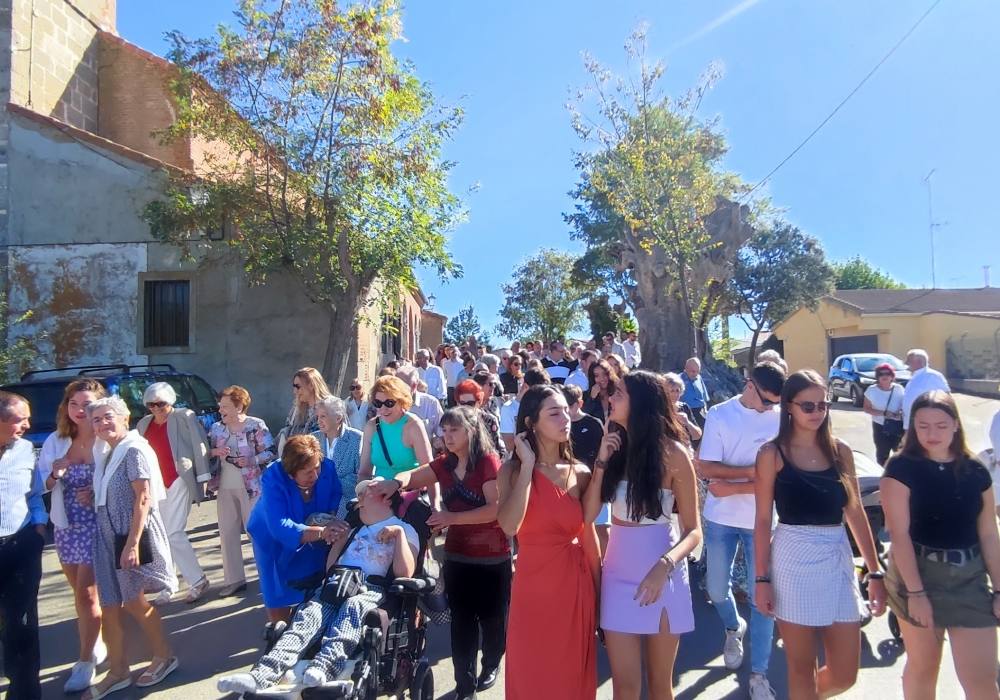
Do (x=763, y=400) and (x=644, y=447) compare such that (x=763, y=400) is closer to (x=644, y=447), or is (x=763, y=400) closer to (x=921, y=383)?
(x=644, y=447)

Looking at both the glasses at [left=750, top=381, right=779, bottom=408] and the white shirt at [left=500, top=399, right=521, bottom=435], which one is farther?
the white shirt at [left=500, top=399, right=521, bottom=435]

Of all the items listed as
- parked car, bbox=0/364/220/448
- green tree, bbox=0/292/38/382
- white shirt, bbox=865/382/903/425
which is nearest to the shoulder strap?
parked car, bbox=0/364/220/448

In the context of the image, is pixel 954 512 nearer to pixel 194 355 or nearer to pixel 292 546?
pixel 292 546

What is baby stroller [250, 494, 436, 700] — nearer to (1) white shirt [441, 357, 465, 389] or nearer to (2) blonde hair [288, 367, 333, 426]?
(2) blonde hair [288, 367, 333, 426]

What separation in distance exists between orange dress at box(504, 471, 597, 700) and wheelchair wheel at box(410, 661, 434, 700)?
704 mm

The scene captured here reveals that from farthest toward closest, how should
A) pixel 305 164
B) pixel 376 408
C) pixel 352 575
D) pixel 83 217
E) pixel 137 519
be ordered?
pixel 83 217 < pixel 305 164 < pixel 376 408 < pixel 137 519 < pixel 352 575

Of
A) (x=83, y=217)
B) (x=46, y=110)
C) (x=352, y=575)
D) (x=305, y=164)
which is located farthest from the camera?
(x=46, y=110)

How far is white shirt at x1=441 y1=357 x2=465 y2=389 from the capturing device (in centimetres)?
1344

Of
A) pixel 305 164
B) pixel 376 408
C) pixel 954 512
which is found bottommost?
pixel 954 512

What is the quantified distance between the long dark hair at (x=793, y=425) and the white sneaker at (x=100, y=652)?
439cm

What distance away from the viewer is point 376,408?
468cm

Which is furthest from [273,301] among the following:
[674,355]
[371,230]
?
[674,355]

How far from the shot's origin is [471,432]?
3.94 m

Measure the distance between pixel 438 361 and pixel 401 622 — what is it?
37.4 ft
